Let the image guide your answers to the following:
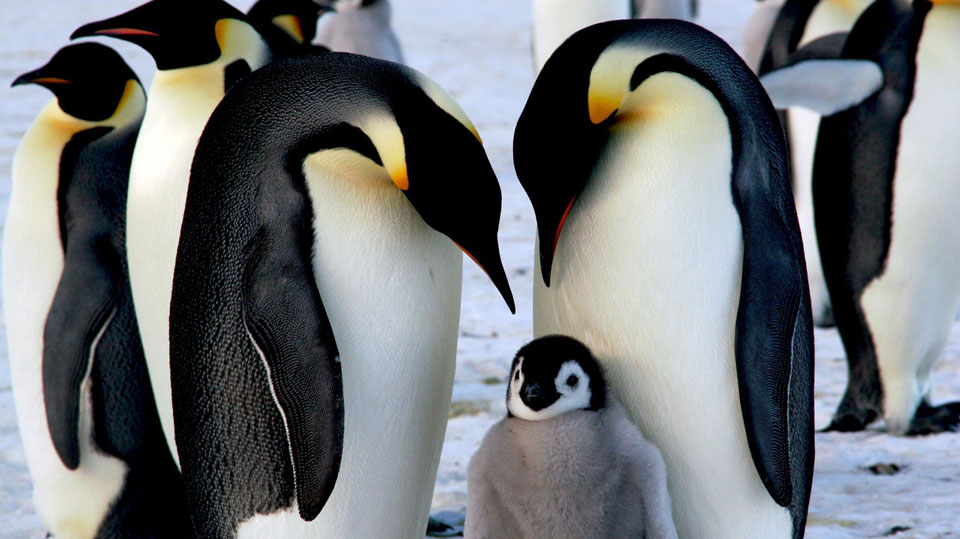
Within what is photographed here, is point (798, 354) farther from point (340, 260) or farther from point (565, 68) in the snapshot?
point (340, 260)

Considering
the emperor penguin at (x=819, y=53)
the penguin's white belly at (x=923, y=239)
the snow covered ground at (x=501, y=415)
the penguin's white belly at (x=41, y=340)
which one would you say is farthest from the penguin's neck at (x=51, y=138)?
the emperor penguin at (x=819, y=53)

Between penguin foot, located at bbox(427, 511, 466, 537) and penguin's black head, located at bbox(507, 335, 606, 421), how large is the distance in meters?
0.85

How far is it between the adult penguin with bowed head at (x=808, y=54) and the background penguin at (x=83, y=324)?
263 cm

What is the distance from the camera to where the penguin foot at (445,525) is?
278cm

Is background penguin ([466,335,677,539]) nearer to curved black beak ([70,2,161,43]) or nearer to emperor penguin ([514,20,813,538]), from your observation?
emperor penguin ([514,20,813,538])

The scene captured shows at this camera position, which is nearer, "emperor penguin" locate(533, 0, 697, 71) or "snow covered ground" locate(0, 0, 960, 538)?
"snow covered ground" locate(0, 0, 960, 538)

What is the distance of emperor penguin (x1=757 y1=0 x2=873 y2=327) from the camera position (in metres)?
4.68

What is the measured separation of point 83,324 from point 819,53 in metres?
2.91

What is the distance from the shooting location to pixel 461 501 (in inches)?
116

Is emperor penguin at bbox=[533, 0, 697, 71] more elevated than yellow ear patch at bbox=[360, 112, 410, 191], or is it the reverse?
yellow ear patch at bbox=[360, 112, 410, 191]

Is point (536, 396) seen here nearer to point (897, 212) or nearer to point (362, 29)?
point (897, 212)

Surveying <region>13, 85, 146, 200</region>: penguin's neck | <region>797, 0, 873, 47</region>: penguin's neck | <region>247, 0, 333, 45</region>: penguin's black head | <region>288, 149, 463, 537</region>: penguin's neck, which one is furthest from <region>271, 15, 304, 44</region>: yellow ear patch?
<region>288, 149, 463, 537</region>: penguin's neck

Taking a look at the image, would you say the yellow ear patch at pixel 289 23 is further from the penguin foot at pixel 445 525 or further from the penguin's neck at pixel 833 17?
the penguin foot at pixel 445 525

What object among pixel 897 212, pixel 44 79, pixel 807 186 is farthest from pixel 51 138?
pixel 807 186
